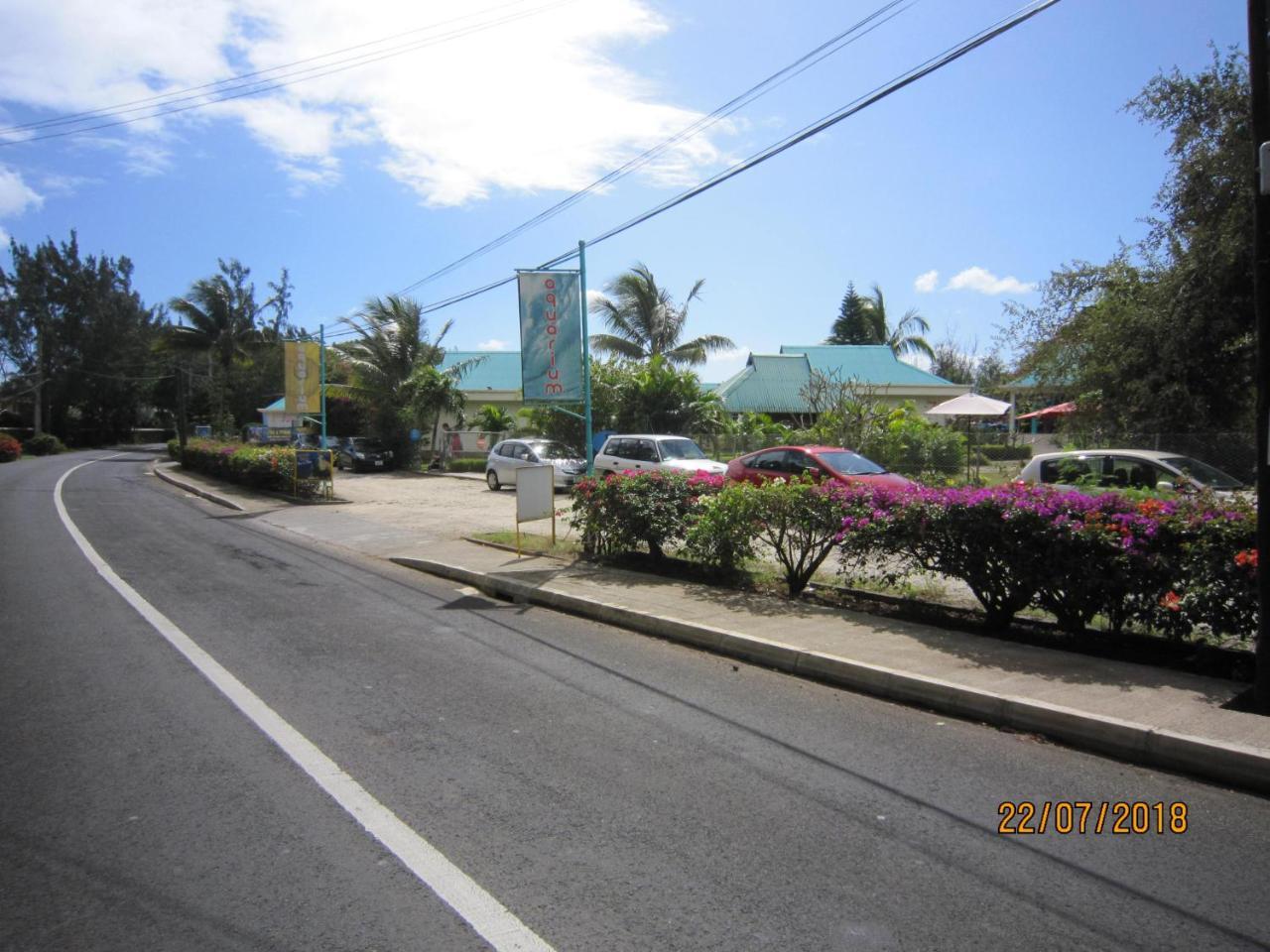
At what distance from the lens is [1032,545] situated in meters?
6.86

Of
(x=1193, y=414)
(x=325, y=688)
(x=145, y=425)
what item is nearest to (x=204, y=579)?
(x=325, y=688)

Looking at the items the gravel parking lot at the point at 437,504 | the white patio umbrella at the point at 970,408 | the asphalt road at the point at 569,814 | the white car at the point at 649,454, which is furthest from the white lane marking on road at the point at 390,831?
the white patio umbrella at the point at 970,408

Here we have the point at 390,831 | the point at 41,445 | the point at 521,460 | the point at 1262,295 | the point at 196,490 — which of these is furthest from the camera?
the point at 41,445

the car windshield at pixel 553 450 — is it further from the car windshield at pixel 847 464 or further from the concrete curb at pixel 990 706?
the concrete curb at pixel 990 706

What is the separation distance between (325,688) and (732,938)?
4.11m

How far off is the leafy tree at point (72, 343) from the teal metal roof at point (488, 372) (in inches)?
1684

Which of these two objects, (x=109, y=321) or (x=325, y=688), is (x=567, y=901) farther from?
(x=109, y=321)

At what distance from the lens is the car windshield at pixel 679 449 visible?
20.7 metres

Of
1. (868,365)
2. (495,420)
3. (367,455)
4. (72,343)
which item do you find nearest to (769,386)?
(868,365)

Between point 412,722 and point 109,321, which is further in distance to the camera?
point 109,321

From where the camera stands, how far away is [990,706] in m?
5.55

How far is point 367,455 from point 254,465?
10.2m
